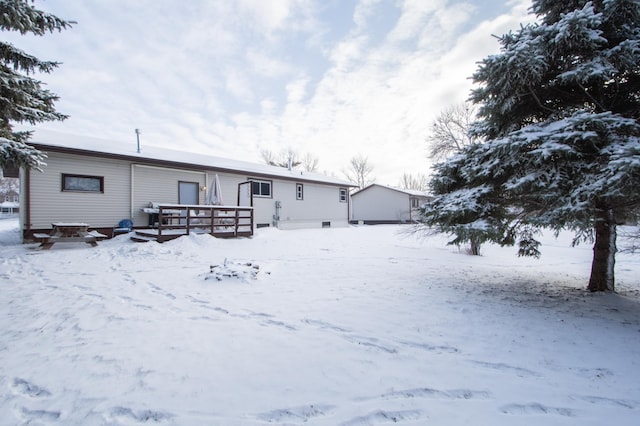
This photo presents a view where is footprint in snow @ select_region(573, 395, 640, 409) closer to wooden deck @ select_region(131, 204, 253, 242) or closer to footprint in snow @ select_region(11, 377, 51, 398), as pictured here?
footprint in snow @ select_region(11, 377, 51, 398)

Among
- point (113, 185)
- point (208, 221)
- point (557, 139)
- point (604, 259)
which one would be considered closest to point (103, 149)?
point (113, 185)

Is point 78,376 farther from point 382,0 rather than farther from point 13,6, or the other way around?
point 382,0

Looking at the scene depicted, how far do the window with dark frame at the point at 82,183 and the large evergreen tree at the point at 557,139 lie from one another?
11.9 m

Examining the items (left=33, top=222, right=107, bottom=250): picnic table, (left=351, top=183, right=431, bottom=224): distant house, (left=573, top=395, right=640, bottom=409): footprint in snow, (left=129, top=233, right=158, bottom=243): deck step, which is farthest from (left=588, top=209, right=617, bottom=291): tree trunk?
(left=351, top=183, right=431, bottom=224): distant house

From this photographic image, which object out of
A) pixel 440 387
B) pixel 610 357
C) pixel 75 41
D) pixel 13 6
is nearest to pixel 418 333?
pixel 440 387

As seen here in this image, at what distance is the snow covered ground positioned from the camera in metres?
1.90

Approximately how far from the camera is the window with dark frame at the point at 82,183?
1012 centimetres

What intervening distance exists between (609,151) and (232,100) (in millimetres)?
16101

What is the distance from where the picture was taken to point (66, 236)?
8.65 metres

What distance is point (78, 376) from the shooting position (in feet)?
7.19

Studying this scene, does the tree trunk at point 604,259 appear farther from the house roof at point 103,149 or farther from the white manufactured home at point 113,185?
the house roof at point 103,149

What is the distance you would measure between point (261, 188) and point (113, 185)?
6741mm

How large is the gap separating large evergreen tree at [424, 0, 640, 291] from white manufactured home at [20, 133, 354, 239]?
9.52 meters

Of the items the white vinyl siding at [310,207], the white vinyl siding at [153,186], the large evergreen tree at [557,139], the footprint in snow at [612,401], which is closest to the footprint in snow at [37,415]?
the footprint in snow at [612,401]
